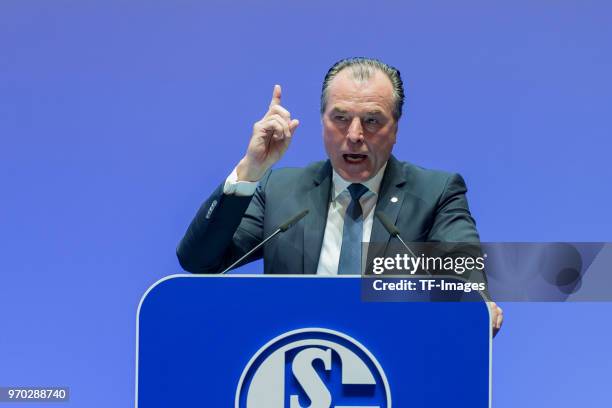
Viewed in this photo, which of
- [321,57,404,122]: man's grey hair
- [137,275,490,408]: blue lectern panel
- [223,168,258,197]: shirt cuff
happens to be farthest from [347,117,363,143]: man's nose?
[137,275,490,408]: blue lectern panel

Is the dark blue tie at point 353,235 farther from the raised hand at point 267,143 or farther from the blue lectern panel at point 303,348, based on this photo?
the blue lectern panel at point 303,348

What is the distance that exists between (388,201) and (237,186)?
0.37 metres

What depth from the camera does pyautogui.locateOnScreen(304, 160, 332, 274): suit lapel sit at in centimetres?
236

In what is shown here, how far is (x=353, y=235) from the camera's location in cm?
236

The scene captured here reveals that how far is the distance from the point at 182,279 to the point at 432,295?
439 mm

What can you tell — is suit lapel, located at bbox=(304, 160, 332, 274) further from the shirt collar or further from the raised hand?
the raised hand

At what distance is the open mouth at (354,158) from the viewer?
7.84 feet

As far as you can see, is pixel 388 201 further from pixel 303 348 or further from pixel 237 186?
pixel 303 348

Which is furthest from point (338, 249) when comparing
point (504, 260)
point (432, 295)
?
point (432, 295)

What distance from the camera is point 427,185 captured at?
8.16ft

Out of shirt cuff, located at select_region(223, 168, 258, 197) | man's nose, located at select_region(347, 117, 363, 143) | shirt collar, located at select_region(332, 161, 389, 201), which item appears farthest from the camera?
shirt collar, located at select_region(332, 161, 389, 201)

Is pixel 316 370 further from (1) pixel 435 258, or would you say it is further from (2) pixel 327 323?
(1) pixel 435 258

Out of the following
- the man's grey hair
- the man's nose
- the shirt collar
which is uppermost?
the man's grey hair

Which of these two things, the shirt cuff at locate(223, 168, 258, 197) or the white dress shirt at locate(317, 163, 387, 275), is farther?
the white dress shirt at locate(317, 163, 387, 275)
